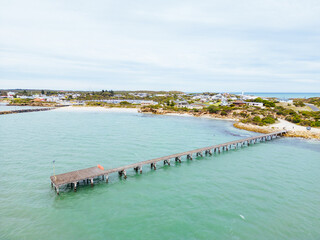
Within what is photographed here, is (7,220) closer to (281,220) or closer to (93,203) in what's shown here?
(93,203)

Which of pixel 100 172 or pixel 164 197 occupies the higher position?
pixel 100 172

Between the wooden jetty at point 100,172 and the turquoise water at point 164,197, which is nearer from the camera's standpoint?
the turquoise water at point 164,197

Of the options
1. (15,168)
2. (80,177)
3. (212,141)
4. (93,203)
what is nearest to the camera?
(93,203)

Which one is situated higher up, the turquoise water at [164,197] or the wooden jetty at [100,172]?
the wooden jetty at [100,172]

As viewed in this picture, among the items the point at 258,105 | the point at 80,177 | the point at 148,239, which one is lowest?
the point at 148,239

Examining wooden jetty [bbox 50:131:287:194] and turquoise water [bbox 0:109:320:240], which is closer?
turquoise water [bbox 0:109:320:240]

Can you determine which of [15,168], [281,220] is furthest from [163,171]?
[15,168]

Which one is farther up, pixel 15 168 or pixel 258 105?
pixel 258 105

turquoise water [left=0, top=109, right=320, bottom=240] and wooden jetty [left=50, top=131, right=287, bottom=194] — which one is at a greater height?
wooden jetty [left=50, top=131, right=287, bottom=194]
